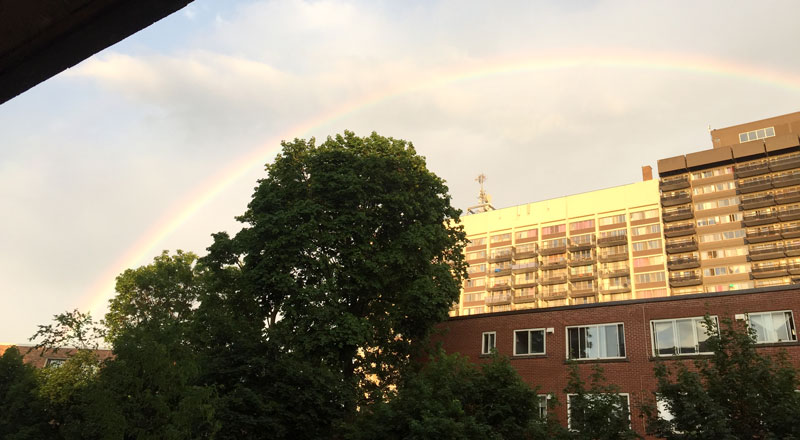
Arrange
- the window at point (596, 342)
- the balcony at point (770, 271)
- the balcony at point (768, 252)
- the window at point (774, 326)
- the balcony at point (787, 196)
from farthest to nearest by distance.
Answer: the balcony at point (787, 196)
the balcony at point (768, 252)
the balcony at point (770, 271)
the window at point (596, 342)
the window at point (774, 326)

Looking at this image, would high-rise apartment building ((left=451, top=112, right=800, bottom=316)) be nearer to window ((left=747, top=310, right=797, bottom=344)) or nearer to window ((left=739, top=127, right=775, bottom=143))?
window ((left=739, top=127, right=775, bottom=143))

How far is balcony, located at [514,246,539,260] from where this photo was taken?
14412cm

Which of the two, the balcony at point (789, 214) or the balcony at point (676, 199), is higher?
the balcony at point (676, 199)

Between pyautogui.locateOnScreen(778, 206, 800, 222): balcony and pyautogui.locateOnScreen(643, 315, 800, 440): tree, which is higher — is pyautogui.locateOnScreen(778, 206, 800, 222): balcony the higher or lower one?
the higher one

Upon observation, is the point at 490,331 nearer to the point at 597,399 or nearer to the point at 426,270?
the point at 426,270

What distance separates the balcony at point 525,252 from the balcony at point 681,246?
1175 inches

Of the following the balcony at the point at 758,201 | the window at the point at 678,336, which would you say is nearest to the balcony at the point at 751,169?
the balcony at the point at 758,201

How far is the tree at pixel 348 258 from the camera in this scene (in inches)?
1319

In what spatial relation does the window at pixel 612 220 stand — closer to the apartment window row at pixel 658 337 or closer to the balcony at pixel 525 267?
the balcony at pixel 525 267

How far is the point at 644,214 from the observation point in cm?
13250

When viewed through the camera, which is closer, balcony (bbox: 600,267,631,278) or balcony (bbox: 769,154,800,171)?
balcony (bbox: 769,154,800,171)

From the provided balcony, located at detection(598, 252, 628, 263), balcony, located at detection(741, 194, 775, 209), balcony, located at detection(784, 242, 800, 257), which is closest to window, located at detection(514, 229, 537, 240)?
balcony, located at detection(598, 252, 628, 263)

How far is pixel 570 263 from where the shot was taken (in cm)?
14125

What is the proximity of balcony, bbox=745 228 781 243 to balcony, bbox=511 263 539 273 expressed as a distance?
45.3m
